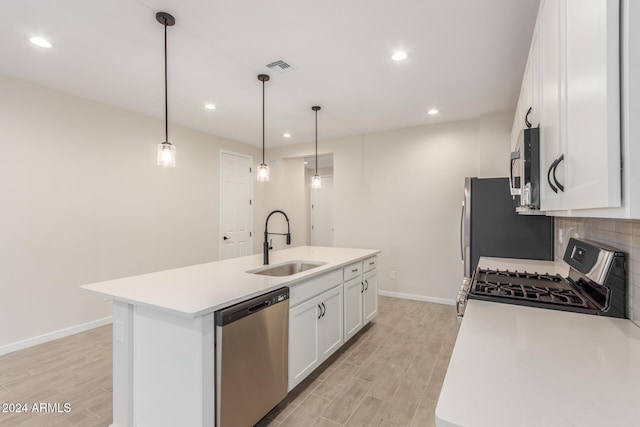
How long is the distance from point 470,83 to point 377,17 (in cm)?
150

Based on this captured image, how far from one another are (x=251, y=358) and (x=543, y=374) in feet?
4.53

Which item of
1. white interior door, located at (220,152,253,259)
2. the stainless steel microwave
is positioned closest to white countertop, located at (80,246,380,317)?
the stainless steel microwave

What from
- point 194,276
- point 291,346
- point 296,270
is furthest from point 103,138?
point 291,346

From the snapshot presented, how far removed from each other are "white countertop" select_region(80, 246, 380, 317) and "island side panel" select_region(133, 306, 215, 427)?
8 cm

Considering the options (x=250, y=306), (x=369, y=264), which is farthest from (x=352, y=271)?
(x=250, y=306)

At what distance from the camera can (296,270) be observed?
2.92 meters

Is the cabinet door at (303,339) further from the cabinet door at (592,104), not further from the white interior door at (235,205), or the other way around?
the white interior door at (235,205)

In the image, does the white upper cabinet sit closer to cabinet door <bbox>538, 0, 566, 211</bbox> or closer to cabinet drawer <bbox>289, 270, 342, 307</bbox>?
cabinet door <bbox>538, 0, 566, 211</bbox>

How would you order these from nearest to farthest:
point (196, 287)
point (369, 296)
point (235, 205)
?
point (196, 287) < point (369, 296) < point (235, 205)

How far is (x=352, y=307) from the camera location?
9.62 feet

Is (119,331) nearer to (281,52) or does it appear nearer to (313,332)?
(313,332)

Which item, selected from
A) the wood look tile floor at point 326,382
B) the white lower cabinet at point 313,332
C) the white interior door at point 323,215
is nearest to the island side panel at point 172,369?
the wood look tile floor at point 326,382

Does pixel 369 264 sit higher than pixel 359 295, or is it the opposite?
pixel 369 264

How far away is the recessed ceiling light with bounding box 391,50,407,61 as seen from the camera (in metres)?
2.38
